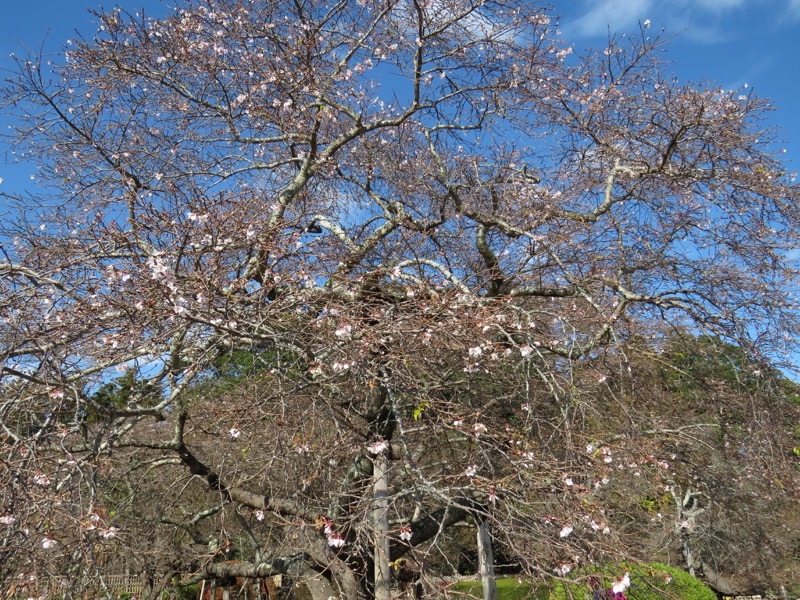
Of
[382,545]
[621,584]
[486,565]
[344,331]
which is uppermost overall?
[344,331]

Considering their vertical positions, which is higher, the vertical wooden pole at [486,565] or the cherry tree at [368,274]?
the cherry tree at [368,274]

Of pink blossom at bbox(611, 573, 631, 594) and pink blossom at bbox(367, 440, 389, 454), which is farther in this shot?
pink blossom at bbox(367, 440, 389, 454)

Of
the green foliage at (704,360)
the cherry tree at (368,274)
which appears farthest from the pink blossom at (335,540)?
the green foliage at (704,360)

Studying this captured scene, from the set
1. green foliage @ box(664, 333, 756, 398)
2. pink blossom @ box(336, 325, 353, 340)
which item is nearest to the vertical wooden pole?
green foliage @ box(664, 333, 756, 398)

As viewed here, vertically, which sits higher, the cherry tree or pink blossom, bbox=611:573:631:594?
the cherry tree

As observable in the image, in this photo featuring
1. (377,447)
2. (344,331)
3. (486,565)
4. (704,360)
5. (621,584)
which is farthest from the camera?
(486,565)

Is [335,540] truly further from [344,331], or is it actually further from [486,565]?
[486,565]

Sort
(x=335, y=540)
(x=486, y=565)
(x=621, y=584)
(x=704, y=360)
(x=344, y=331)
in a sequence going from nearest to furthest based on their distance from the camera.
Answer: (x=621, y=584) < (x=344, y=331) < (x=335, y=540) < (x=704, y=360) < (x=486, y=565)

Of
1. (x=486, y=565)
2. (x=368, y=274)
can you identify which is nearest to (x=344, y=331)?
(x=368, y=274)

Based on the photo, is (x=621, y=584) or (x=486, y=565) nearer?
(x=621, y=584)

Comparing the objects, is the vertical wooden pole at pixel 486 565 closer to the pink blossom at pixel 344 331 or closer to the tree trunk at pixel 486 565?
Result: the tree trunk at pixel 486 565

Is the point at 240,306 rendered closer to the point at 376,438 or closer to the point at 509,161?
the point at 376,438

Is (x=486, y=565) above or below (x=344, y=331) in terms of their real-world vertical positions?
below

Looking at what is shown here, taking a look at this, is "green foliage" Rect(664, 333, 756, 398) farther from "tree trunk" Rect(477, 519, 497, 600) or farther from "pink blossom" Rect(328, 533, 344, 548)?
"pink blossom" Rect(328, 533, 344, 548)
